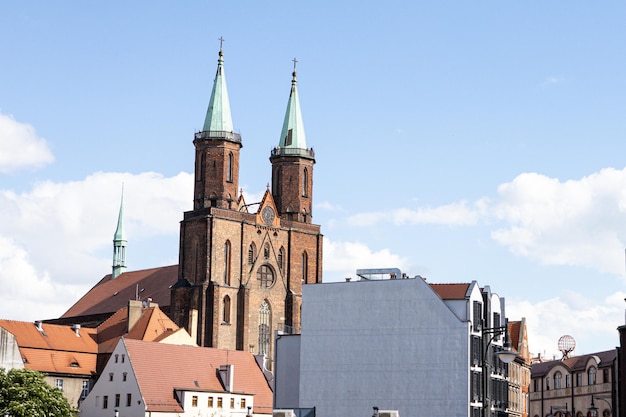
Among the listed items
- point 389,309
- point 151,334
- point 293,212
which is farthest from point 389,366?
point 293,212

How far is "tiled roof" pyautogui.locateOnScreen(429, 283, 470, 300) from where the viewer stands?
9176 centimetres

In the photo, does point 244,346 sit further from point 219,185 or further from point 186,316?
point 219,185

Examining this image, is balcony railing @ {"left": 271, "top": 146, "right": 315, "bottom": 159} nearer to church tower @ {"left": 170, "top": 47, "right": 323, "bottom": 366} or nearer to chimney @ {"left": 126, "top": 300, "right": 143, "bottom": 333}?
church tower @ {"left": 170, "top": 47, "right": 323, "bottom": 366}

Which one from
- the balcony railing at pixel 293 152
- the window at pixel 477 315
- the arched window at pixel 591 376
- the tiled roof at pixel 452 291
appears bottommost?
the arched window at pixel 591 376

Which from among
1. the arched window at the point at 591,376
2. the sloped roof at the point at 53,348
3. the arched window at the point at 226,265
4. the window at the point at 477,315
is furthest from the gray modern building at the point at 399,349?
the arched window at the point at 226,265

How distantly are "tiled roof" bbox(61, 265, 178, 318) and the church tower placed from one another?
9262 mm

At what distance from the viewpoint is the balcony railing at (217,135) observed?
A: 134000 mm

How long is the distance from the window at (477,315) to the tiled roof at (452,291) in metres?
1.12

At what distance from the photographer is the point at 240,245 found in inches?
5231

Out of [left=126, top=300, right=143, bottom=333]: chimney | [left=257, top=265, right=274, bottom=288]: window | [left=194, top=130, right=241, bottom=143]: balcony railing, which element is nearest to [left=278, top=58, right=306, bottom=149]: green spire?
[left=194, top=130, right=241, bottom=143]: balcony railing

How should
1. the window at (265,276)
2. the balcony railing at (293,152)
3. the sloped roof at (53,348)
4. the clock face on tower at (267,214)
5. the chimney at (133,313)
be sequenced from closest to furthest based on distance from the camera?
the sloped roof at (53,348)
the chimney at (133,313)
the window at (265,276)
the clock face on tower at (267,214)
the balcony railing at (293,152)

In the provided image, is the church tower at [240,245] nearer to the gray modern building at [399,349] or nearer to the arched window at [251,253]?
the arched window at [251,253]

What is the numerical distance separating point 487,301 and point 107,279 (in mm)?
83827

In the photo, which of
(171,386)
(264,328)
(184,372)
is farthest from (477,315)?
(264,328)
